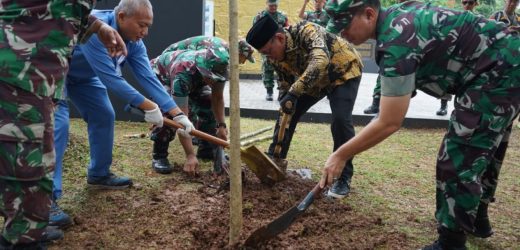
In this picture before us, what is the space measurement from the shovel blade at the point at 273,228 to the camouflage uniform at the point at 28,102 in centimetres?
112

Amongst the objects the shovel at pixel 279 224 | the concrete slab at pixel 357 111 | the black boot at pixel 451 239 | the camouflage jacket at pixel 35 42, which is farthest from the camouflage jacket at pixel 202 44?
the concrete slab at pixel 357 111

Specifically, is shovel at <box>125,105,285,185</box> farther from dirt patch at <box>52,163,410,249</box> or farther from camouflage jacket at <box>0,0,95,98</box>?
camouflage jacket at <box>0,0,95,98</box>

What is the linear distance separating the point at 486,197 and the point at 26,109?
2.79m

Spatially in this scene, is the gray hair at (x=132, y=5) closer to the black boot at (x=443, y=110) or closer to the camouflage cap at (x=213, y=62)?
the camouflage cap at (x=213, y=62)

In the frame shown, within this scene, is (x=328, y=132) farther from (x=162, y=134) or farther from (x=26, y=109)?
(x=26, y=109)

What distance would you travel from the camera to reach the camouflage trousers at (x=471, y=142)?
2.36 m

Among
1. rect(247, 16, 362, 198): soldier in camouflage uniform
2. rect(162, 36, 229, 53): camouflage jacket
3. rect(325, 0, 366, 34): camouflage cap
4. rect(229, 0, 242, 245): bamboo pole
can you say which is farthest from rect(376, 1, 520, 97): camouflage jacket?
rect(162, 36, 229, 53): camouflage jacket

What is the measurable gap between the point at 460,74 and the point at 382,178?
2.13m

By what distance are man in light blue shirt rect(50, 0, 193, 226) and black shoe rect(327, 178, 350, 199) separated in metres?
1.32

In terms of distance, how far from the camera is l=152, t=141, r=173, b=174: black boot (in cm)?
426

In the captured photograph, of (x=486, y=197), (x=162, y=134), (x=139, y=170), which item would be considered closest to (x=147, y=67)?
(x=162, y=134)

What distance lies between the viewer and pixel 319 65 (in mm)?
3469

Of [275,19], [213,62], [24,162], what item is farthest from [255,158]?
[275,19]

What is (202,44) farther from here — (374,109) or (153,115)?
(374,109)
